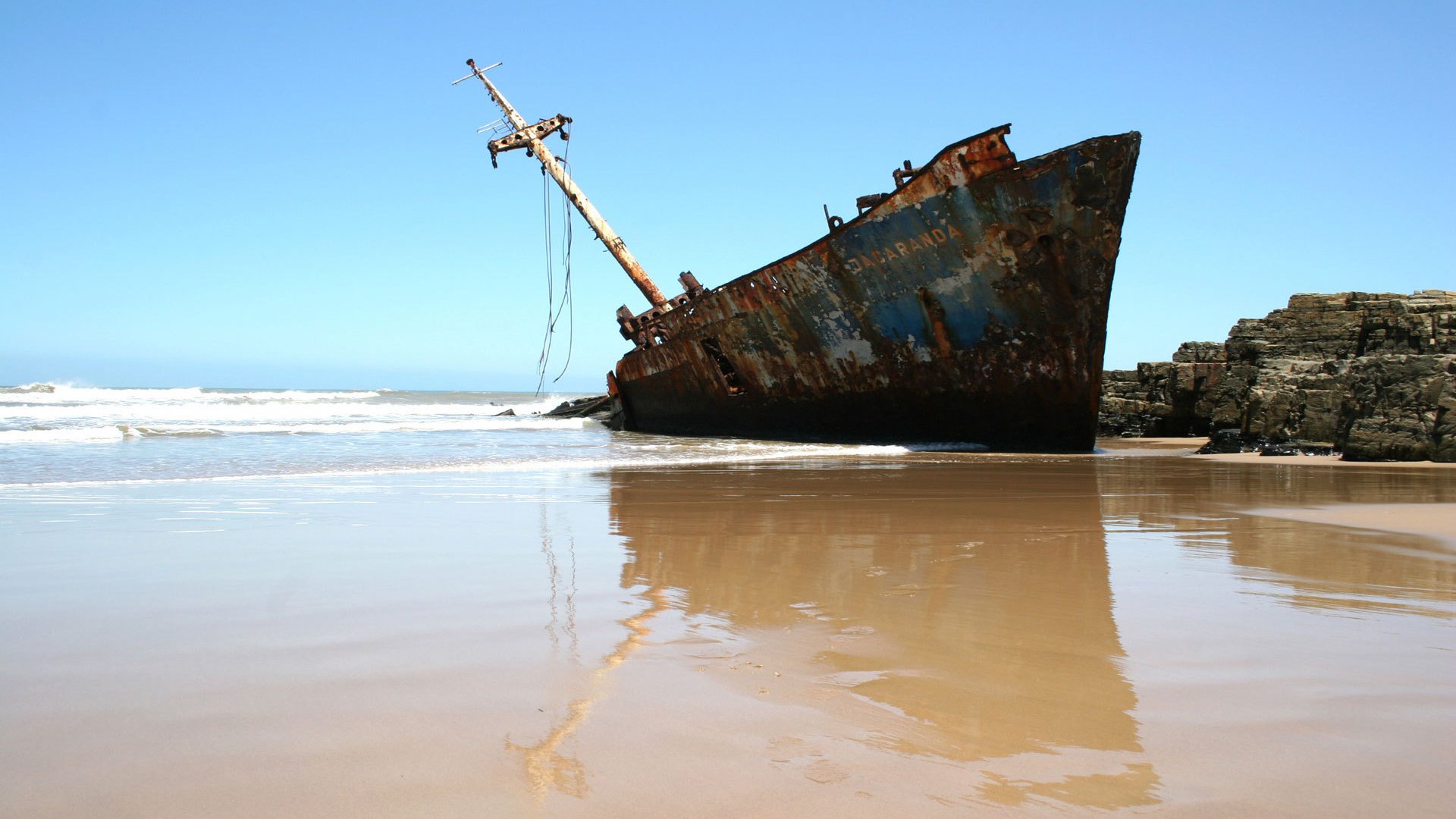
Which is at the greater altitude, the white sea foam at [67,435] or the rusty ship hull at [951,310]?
the rusty ship hull at [951,310]

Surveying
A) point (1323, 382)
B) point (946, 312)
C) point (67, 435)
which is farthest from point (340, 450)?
point (1323, 382)

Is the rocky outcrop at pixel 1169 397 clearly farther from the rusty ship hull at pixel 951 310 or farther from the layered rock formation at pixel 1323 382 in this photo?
the rusty ship hull at pixel 951 310

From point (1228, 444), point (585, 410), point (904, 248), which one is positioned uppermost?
point (904, 248)

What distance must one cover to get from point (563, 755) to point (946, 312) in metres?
8.83

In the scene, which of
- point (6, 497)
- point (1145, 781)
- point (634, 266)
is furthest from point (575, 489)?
point (634, 266)

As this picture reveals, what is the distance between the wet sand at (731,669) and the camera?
154 cm

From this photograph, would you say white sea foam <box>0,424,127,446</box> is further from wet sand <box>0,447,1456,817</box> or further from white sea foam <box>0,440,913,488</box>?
wet sand <box>0,447,1456,817</box>

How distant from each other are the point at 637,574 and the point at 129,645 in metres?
1.55

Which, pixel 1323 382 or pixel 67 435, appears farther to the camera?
pixel 67 435

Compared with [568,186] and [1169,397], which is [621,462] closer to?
[568,186]

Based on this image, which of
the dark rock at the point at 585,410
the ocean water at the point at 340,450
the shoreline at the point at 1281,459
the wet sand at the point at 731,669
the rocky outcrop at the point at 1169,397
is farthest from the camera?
the dark rock at the point at 585,410

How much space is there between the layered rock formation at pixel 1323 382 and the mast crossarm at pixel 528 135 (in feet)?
32.0

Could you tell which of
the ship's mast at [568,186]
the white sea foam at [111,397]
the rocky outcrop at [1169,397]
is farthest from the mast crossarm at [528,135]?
the white sea foam at [111,397]

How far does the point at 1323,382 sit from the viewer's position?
9.19 metres
